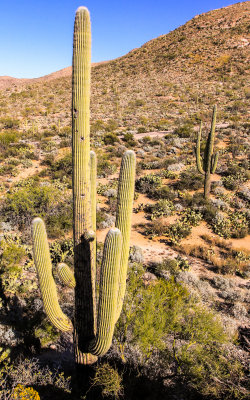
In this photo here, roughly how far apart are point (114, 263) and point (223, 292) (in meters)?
5.26

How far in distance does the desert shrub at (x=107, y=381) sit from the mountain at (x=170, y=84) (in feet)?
74.6

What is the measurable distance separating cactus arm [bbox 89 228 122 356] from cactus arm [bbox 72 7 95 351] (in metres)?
→ 0.55

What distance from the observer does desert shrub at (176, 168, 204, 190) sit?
13.9m

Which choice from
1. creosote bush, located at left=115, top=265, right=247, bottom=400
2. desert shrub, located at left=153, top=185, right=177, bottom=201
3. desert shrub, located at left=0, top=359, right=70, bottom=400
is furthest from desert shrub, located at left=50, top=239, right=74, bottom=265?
desert shrub, located at left=153, top=185, right=177, bottom=201

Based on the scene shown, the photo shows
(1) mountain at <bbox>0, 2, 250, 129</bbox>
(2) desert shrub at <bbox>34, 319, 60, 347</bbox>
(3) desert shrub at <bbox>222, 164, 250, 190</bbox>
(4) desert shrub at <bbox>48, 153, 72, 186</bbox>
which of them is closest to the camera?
(2) desert shrub at <bbox>34, 319, 60, 347</bbox>

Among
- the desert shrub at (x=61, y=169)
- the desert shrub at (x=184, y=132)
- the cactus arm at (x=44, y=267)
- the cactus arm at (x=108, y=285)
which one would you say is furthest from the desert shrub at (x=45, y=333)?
the desert shrub at (x=184, y=132)

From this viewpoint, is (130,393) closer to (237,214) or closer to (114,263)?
(114,263)

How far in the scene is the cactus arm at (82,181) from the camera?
124 inches

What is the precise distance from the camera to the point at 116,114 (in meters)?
28.5

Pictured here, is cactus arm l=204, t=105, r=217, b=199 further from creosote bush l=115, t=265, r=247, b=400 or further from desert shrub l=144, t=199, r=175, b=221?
creosote bush l=115, t=265, r=247, b=400

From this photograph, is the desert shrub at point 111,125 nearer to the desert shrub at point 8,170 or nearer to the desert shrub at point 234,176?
the desert shrub at point 8,170

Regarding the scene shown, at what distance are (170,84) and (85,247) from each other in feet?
126

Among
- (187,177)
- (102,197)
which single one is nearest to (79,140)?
(102,197)

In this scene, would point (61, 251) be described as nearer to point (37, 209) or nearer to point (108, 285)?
point (37, 209)
